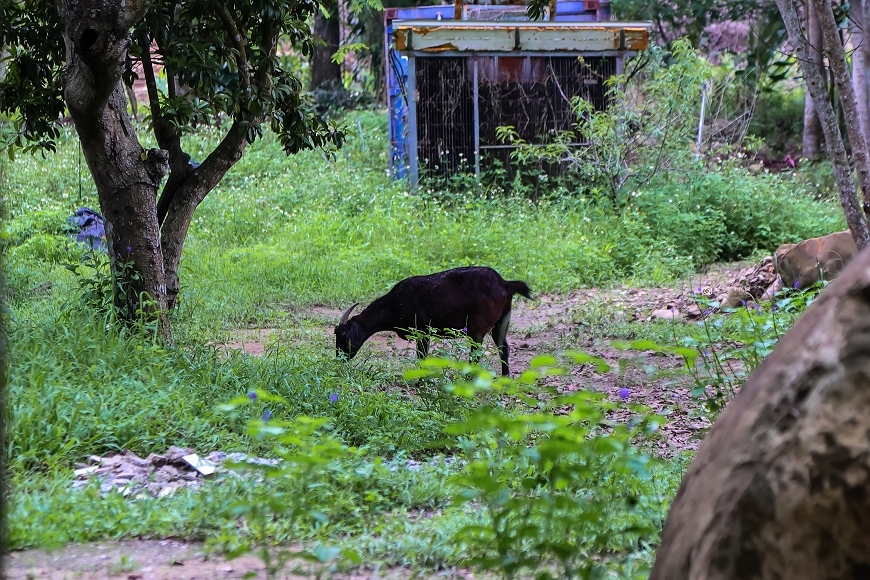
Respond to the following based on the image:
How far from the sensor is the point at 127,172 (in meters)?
6.49

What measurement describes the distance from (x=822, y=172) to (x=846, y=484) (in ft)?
54.8

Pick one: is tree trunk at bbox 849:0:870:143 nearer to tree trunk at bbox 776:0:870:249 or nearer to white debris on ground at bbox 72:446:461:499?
tree trunk at bbox 776:0:870:249

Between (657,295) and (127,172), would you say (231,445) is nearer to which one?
(127,172)

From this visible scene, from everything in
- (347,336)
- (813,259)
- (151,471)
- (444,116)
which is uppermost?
(444,116)

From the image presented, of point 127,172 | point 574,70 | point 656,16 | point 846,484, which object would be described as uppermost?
point 656,16

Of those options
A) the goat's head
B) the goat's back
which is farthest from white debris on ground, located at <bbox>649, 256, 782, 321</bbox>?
the goat's head

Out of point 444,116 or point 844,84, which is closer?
point 844,84

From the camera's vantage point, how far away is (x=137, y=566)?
10.4 feet

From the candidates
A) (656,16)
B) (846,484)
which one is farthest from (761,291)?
(656,16)

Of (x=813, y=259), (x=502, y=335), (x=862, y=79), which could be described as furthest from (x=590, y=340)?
(x=862, y=79)

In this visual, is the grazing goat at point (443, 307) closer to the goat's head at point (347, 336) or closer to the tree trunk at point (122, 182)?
the goat's head at point (347, 336)

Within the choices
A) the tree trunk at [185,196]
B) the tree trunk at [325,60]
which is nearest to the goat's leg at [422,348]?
the tree trunk at [185,196]

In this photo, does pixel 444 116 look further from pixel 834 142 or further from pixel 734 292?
pixel 834 142

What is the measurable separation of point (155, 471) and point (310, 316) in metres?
5.36
